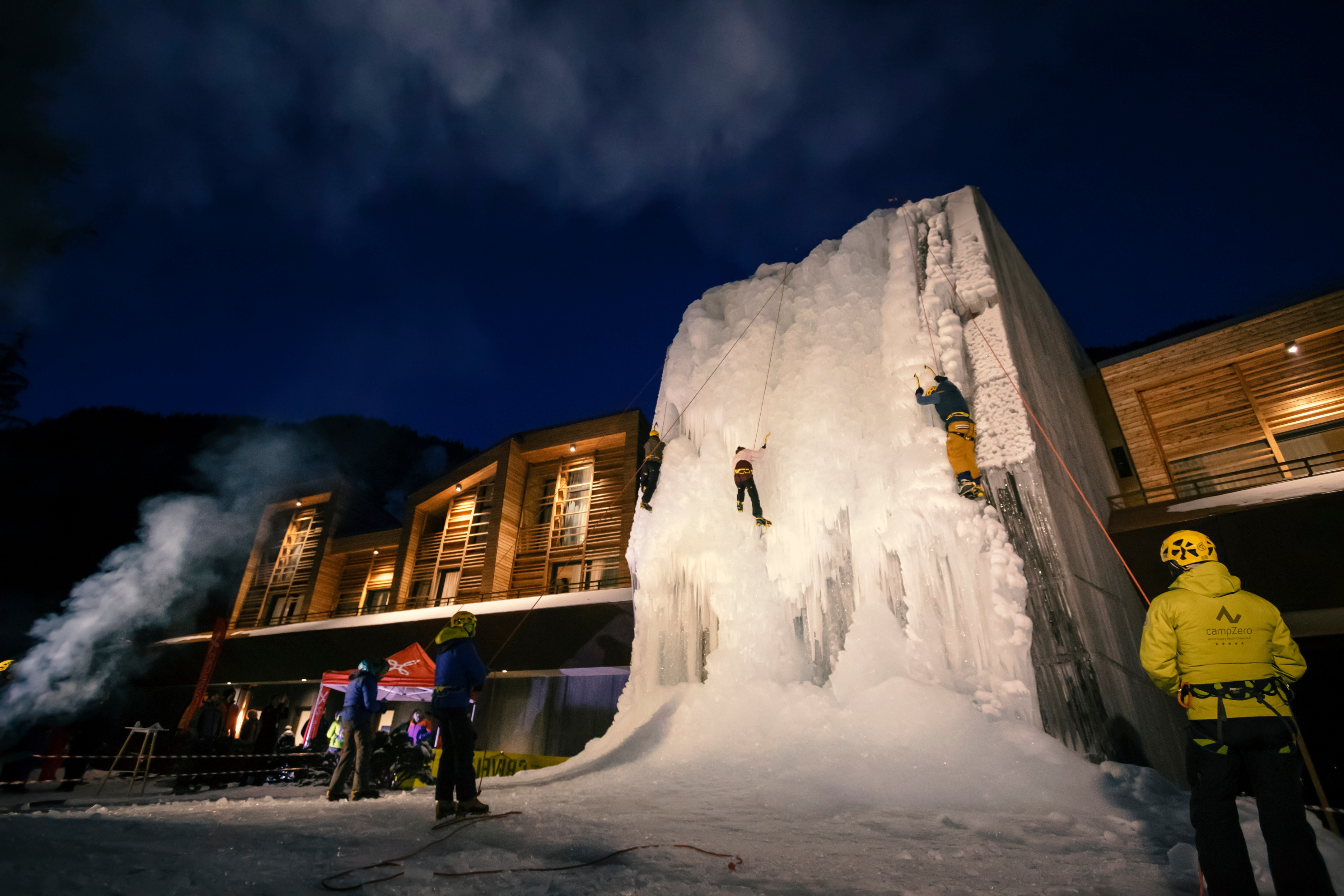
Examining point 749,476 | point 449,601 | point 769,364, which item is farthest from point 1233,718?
point 449,601

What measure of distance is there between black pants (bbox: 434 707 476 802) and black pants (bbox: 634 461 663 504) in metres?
4.19

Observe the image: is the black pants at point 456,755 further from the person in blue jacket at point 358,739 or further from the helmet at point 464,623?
the person in blue jacket at point 358,739

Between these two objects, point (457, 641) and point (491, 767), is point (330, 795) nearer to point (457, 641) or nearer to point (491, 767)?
point (457, 641)

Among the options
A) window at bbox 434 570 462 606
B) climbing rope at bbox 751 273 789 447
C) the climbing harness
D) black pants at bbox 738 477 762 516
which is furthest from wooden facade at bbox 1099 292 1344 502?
window at bbox 434 570 462 606

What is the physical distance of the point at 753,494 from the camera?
6.57 metres

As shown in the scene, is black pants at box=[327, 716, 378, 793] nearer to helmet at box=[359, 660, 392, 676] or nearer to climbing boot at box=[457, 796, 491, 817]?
helmet at box=[359, 660, 392, 676]

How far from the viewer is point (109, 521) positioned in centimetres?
3075

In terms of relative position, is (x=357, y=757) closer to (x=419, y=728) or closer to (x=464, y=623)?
(x=464, y=623)

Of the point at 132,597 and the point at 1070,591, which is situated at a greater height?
the point at 132,597

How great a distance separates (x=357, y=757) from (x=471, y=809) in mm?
2265

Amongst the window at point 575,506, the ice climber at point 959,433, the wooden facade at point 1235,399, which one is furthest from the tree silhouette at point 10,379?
the wooden facade at point 1235,399

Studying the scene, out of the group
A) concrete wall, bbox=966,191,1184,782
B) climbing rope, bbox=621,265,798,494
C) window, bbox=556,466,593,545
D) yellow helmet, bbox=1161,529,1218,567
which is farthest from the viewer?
window, bbox=556,466,593,545

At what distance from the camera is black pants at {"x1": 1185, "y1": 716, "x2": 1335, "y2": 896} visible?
6.57 ft

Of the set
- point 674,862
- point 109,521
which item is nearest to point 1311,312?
point 674,862
